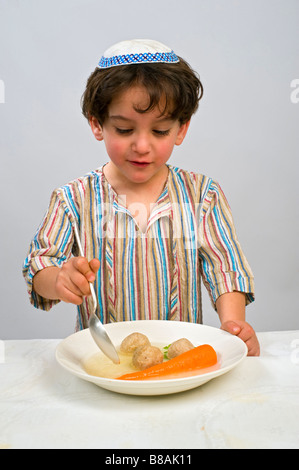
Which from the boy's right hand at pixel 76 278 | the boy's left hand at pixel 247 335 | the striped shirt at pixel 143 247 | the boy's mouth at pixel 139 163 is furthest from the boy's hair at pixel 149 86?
the boy's left hand at pixel 247 335

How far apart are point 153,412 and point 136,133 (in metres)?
0.65

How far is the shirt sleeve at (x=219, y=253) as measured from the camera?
1374 millimetres

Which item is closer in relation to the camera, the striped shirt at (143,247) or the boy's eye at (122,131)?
the boy's eye at (122,131)

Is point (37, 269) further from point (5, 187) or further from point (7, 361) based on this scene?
point (5, 187)

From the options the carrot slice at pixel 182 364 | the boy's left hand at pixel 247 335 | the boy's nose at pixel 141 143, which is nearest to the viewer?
the carrot slice at pixel 182 364

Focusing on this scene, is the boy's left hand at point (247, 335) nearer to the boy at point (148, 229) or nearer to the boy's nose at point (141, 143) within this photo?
the boy at point (148, 229)

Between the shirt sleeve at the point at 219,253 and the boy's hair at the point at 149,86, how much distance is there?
28 cm

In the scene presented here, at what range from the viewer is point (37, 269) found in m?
1.27

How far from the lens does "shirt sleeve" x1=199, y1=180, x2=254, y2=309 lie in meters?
1.37

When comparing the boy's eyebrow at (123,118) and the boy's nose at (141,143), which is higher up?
Answer: the boy's eyebrow at (123,118)

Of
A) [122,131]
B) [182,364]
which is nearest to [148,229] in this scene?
[122,131]

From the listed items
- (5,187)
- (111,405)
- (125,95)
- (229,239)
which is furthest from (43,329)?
(111,405)
